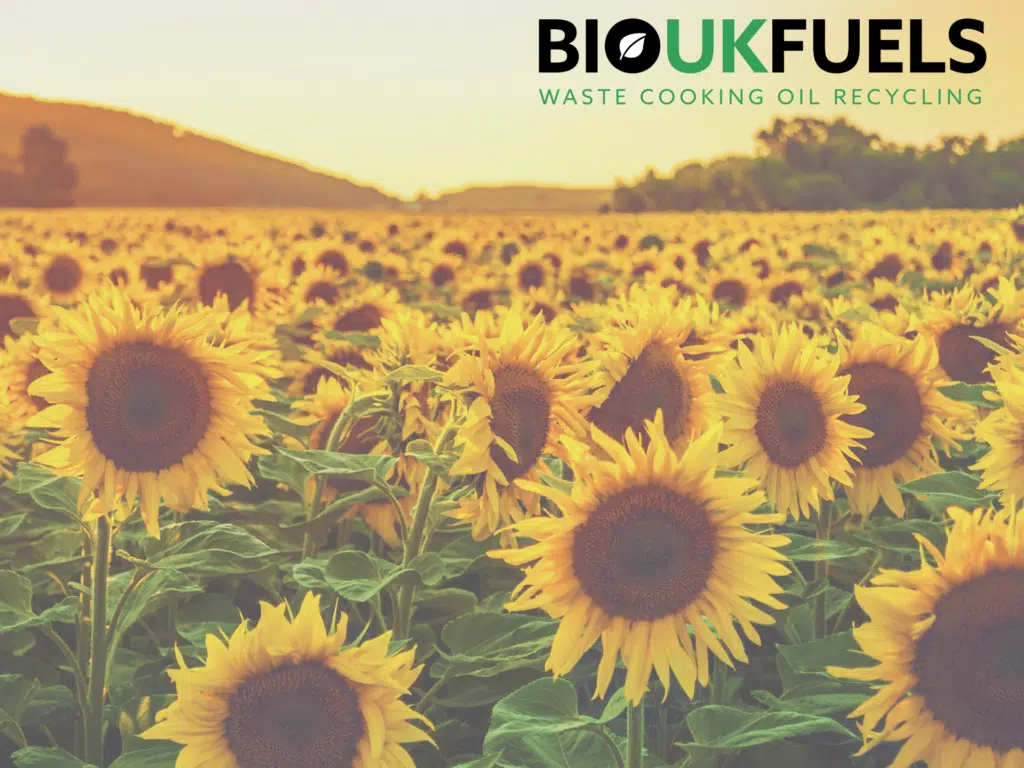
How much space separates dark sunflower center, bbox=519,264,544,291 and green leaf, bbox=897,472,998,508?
764 cm

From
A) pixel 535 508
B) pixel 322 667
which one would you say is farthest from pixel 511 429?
pixel 322 667

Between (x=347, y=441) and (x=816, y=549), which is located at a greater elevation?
(x=347, y=441)

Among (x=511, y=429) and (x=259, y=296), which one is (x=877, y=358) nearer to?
(x=511, y=429)

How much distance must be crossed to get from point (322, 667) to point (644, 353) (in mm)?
1409

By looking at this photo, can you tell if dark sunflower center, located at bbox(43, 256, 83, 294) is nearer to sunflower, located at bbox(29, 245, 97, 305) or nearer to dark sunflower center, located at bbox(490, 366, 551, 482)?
sunflower, located at bbox(29, 245, 97, 305)

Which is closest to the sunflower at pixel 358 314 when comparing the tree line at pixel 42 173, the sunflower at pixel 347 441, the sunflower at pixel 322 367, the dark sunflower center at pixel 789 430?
the sunflower at pixel 322 367

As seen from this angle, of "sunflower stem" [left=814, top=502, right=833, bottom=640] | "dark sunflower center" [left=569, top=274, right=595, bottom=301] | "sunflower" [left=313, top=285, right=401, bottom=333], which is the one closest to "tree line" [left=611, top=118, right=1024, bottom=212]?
"dark sunflower center" [left=569, top=274, right=595, bottom=301]

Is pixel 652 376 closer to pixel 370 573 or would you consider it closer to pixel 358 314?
pixel 370 573

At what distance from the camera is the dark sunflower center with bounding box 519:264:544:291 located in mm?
10570

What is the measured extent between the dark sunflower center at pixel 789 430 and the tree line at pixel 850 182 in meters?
60.7

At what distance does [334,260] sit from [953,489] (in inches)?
297

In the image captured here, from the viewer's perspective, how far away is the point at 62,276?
30.6ft

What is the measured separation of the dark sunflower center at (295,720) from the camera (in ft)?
7.63

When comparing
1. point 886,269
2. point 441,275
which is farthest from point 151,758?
point 886,269
